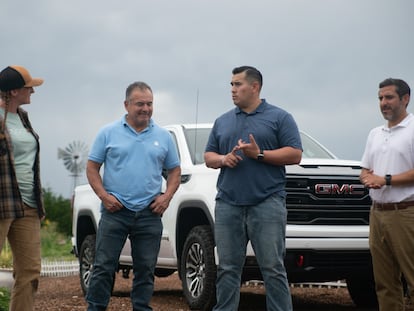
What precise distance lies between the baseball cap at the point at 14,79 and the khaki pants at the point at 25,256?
3.00ft

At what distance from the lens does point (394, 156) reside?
6695 mm

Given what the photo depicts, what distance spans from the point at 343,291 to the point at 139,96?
638 centimetres

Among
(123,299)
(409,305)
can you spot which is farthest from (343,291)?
(409,305)

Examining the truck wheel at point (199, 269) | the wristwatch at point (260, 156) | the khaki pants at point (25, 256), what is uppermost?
the wristwatch at point (260, 156)

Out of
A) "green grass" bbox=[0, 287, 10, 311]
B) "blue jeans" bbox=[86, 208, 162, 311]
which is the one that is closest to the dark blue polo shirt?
"blue jeans" bbox=[86, 208, 162, 311]

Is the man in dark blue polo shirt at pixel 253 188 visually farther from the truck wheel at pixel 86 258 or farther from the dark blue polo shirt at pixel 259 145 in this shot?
the truck wheel at pixel 86 258

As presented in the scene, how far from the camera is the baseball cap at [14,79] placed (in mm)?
6355

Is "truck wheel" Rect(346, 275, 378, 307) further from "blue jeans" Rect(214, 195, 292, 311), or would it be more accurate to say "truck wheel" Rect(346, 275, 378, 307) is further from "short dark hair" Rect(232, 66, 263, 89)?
"short dark hair" Rect(232, 66, 263, 89)

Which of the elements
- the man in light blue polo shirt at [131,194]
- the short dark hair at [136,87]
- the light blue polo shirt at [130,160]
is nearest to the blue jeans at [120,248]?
the man in light blue polo shirt at [131,194]

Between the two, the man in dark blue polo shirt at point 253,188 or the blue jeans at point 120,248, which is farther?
the blue jeans at point 120,248

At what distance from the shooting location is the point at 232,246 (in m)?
6.62

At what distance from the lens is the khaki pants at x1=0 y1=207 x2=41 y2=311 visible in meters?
→ 6.33

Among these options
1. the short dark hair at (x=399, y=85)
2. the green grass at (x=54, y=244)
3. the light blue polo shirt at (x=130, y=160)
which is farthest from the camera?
the green grass at (x=54, y=244)

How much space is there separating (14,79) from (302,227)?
315 cm
